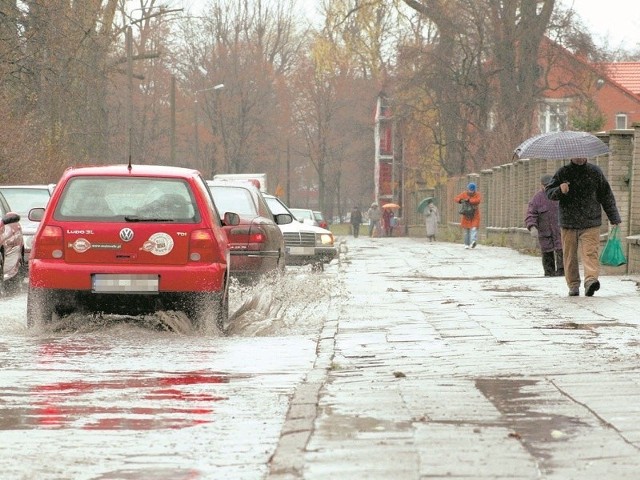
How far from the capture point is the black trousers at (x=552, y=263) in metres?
22.3

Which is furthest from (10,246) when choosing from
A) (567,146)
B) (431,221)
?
(431,221)

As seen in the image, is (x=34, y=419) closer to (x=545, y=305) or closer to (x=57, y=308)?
(x=57, y=308)

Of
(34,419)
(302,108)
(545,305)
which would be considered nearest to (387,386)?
(34,419)

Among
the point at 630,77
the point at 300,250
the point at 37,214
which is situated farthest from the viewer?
the point at 630,77

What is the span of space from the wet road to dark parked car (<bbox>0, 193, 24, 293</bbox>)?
486 centimetres

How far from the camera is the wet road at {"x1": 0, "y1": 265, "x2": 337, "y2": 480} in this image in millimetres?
6492

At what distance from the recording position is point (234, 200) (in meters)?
21.5

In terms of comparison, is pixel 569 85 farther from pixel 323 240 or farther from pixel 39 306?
pixel 39 306

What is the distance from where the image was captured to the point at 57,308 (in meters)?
13.2

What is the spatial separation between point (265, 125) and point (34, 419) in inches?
3276

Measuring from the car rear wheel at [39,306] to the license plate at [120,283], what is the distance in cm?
44

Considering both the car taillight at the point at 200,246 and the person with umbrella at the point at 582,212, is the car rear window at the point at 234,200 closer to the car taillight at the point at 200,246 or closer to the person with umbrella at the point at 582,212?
the person with umbrella at the point at 582,212

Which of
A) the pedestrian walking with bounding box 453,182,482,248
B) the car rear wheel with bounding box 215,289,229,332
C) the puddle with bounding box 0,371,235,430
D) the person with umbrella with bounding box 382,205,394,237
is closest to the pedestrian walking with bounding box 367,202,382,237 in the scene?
the person with umbrella with bounding box 382,205,394,237

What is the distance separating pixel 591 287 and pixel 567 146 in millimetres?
2103
